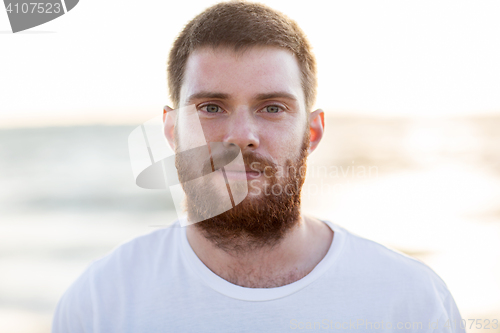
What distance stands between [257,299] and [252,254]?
0.30 m

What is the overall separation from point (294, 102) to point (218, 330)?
1442 millimetres

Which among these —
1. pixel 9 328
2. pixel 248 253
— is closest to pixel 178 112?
pixel 248 253

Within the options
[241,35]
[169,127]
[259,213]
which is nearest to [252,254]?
[259,213]

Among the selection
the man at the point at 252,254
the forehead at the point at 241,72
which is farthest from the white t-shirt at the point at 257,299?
the forehead at the point at 241,72

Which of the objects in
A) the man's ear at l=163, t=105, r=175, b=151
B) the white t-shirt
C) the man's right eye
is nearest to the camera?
the white t-shirt

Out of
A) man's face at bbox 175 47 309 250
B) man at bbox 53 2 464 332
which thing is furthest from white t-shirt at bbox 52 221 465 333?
man's face at bbox 175 47 309 250

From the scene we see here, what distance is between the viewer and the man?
7.97 ft

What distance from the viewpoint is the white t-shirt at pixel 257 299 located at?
2404mm

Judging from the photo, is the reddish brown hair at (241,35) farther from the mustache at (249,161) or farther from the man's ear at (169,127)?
the mustache at (249,161)

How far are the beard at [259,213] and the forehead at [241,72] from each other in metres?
0.43

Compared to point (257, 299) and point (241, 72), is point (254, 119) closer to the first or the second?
point (241, 72)

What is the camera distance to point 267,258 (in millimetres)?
2602

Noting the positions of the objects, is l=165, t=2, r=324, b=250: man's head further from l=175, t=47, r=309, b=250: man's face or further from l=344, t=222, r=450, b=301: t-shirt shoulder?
l=344, t=222, r=450, b=301: t-shirt shoulder

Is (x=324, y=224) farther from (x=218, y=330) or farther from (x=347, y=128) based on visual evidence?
(x=347, y=128)
